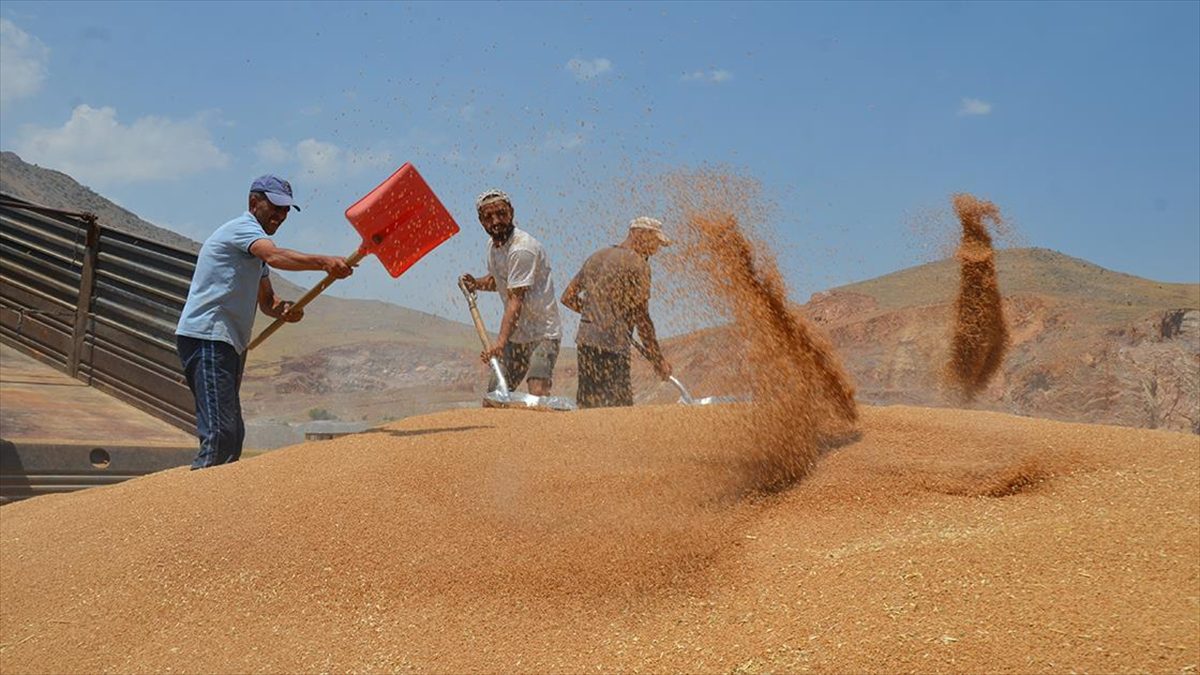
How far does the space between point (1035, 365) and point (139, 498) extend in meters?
7.91

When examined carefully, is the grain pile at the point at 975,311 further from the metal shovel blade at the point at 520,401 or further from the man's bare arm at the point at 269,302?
the man's bare arm at the point at 269,302

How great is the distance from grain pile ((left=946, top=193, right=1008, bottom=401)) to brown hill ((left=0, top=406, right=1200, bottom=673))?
1.15m

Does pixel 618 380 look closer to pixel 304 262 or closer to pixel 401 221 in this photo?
pixel 401 221

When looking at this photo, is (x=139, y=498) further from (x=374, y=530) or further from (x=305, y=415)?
(x=305, y=415)

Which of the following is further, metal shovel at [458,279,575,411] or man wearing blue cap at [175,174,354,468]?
metal shovel at [458,279,575,411]

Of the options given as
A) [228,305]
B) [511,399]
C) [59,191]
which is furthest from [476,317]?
[59,191]

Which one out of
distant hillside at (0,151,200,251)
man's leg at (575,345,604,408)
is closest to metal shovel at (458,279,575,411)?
man's leg at (575,345,604,408)

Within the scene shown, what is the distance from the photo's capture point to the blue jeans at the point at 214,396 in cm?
368

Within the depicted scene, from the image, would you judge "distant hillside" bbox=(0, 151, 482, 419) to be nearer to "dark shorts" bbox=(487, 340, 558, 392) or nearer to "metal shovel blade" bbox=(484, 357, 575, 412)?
"dark shorts" bbox=(487, 340, 558, 392)

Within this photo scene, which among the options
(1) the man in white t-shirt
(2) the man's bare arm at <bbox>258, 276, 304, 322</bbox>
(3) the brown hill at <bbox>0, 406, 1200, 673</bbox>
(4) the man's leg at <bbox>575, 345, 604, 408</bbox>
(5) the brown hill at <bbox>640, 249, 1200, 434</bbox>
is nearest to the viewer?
(3) the brown hill at <bbox>0, 406, 1200, 673</bbox>

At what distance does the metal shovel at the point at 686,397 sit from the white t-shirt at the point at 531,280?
0.39 meters

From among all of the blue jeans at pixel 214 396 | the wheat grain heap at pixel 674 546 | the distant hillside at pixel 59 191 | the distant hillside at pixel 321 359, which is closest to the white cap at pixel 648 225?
the wheat grain heap at pixel 674 546

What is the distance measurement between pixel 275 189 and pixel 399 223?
1.77 feet

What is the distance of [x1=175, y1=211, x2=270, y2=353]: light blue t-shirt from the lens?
12.4 feet
